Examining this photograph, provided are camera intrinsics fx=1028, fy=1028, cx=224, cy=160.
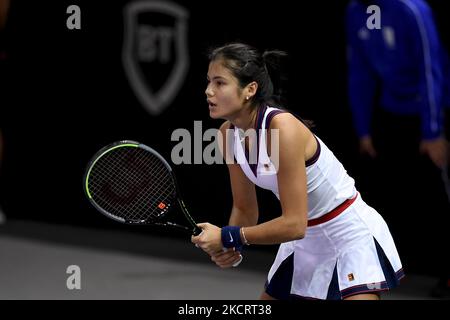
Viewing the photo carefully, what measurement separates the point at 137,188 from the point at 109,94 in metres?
3.28

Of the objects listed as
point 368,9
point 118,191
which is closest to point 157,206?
point 118,191

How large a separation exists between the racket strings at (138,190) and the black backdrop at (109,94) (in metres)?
2.27

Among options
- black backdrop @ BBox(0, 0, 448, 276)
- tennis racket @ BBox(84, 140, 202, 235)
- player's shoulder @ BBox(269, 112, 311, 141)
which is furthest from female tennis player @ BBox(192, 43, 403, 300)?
black backdrop @ BBox(0, 0, 448, 276)

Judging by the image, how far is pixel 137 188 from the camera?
11.7 ft

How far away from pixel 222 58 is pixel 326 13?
261 centimetres

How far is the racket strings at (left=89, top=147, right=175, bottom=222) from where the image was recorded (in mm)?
3486

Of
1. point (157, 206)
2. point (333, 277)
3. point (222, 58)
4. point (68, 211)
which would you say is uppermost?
point (222, 58)

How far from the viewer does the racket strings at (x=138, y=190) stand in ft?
11.4

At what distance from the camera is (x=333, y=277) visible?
3320 mm

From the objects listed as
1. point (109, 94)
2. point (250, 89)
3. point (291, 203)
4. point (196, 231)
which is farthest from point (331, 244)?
point (109, 94)

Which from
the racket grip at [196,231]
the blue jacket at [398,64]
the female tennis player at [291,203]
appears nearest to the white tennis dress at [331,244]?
the female tennis player at [291,203]

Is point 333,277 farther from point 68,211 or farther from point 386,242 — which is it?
point 68,211

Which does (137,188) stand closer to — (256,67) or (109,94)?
(256,67)

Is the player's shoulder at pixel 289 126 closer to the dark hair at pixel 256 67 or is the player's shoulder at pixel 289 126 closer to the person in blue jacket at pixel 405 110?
the dark hair at pixel 256 67
